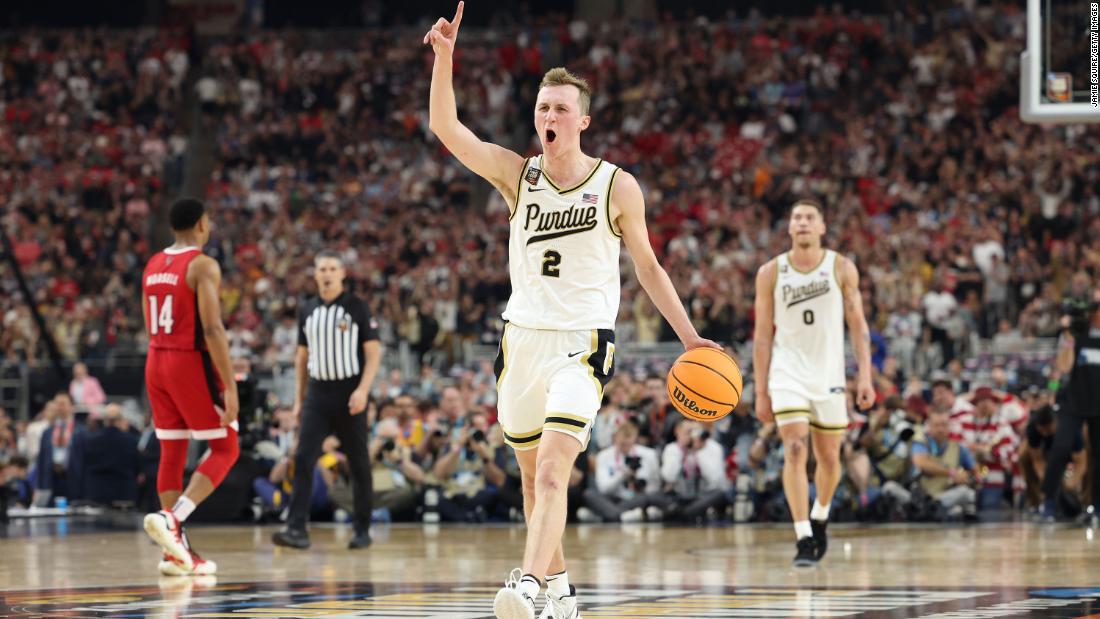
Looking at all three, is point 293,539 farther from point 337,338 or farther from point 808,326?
point 808,326

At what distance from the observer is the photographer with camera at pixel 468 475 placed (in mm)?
15570

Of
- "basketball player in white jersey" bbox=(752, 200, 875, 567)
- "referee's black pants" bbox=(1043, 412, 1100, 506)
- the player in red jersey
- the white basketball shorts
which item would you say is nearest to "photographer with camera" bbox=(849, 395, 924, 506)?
"referee's black pants" bbox=(1043, 412, 1100, 506)

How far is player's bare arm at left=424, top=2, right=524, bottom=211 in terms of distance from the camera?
6.46m

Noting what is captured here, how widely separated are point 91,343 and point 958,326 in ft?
42.2

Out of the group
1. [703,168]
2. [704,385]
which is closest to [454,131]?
[704,385]

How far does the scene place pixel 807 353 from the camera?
10.8 m

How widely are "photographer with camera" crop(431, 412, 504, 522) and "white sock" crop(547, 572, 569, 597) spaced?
29.0 feet

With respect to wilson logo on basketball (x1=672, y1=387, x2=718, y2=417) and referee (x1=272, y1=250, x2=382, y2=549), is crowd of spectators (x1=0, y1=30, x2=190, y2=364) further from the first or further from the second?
wilson logo on basketball (x1=672, y1=387, x2=718, y2=417)

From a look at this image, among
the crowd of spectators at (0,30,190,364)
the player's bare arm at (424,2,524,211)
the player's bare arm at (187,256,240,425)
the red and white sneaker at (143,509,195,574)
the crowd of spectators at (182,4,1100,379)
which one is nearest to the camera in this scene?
the player's bare arm at (424,2,524,211)

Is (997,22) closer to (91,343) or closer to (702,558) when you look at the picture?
(91,343)

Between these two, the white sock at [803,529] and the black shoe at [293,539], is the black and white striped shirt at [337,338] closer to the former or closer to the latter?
the black shoe at [293,539]

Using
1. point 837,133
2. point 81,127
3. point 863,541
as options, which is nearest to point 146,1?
point 81,127

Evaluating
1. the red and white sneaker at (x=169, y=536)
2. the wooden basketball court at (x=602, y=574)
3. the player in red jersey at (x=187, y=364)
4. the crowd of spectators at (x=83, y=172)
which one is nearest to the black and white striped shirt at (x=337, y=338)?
the wooden basketball court at (x=602, y=574)

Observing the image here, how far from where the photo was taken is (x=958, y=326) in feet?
66.4
